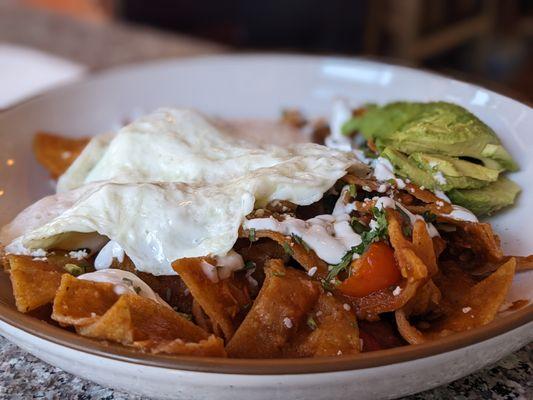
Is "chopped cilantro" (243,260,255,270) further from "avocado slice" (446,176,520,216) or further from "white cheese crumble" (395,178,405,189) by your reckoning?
"avocado slice" (446,176,520,216)

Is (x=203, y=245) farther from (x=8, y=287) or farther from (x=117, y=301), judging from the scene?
(x=8, y=287)

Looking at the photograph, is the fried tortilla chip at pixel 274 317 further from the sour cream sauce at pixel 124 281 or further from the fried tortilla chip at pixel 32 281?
the fried tortilla chip at pixel 32 281

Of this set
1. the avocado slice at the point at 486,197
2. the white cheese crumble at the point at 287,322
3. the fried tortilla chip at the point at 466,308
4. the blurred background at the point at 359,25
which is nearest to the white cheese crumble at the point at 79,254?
the white cheese crumble at the point at 287,322

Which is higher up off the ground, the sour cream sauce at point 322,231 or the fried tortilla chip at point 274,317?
the sour cream sauce at point 322,231

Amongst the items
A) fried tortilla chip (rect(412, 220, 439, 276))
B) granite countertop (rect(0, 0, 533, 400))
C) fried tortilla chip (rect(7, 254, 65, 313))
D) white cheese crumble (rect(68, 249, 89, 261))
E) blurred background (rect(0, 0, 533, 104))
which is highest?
fried tortilla chip (rect(412, 220, 439, 276))

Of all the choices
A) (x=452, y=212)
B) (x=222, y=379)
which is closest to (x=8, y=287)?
(x=222, y=379)

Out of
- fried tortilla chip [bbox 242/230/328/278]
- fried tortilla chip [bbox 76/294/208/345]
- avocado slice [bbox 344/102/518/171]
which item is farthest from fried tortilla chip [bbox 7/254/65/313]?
avocado slice [bbox 344/102/518/171]
